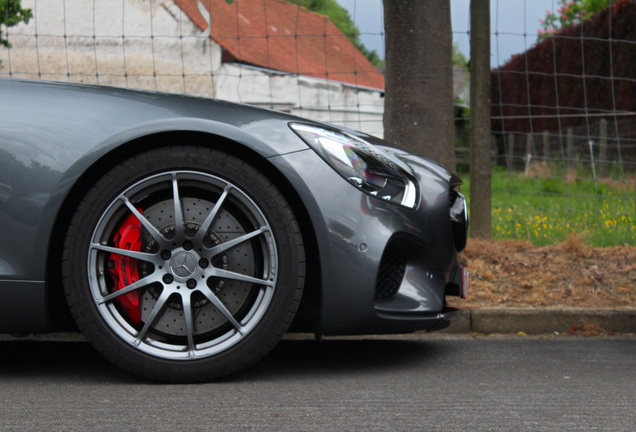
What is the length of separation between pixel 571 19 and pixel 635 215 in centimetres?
2274

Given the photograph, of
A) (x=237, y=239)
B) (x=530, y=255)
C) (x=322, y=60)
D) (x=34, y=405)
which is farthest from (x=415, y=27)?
(x=322, y=60)

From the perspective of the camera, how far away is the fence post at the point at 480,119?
5895 millimetres

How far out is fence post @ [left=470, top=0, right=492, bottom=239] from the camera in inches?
232

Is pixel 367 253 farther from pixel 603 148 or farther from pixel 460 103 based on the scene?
pixel 460 103

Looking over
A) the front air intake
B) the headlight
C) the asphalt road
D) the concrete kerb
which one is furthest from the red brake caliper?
the concrete kerb

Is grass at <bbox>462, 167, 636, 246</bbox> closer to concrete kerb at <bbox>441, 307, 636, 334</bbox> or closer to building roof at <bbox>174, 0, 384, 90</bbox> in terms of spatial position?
concrete kerb at <bbox>441, 307, 636, 334</bbox>

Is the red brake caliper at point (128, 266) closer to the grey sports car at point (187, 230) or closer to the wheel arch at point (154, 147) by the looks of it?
the grey sports car at point (187, 230)

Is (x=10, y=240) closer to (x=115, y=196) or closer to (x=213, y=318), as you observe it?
(x=115, y=196)

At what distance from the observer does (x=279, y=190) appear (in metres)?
3.06

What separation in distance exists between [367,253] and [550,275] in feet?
7.76

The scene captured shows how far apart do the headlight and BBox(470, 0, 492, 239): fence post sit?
2.84 m

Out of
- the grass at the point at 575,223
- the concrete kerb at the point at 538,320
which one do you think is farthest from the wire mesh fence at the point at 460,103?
the concrete kerb at the point at 538,320

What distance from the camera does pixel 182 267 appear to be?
2.95 metres

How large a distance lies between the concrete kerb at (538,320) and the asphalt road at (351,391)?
1.02 feet
